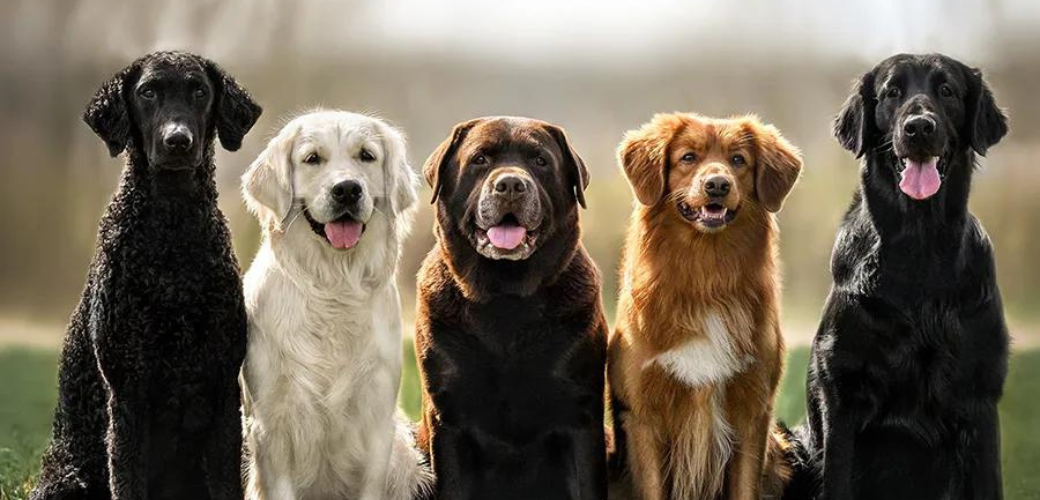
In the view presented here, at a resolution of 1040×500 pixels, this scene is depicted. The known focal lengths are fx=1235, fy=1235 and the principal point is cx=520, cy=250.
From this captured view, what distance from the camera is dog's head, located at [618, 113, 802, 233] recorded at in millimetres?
4309

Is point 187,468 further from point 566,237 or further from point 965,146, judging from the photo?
point 965,146

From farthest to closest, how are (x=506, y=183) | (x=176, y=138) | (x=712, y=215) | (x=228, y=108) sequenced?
(x=712, y=215), (x=228, y=108), (x=506, y=183), (x=176, y=138)

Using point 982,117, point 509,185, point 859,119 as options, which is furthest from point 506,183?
point 982,117

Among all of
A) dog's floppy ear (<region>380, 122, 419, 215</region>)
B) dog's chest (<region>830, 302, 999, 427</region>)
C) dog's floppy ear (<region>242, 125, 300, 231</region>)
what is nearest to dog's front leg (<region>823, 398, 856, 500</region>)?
dog's chest (<region>830, 302, 999, 427</region>)

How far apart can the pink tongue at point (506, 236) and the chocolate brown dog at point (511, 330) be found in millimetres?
62

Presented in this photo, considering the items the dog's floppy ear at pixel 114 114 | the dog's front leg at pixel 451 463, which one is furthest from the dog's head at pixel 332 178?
the dog's front leg at pixel 451 463

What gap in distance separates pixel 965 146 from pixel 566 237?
1.38m

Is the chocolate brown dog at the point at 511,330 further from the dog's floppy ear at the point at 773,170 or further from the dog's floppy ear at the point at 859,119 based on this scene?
the dog's floppy ear at the point at 859,119

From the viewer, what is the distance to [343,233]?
4168 mm

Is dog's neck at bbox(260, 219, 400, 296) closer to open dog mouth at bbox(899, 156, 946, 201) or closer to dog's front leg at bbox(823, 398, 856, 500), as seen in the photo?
dog's front leg at bbox(823, 398, 856, 500)

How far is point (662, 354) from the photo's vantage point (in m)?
4.31

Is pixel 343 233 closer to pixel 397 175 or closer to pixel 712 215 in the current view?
pixel 397 175

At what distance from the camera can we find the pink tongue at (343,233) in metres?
4.15

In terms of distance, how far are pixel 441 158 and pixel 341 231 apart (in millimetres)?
437
